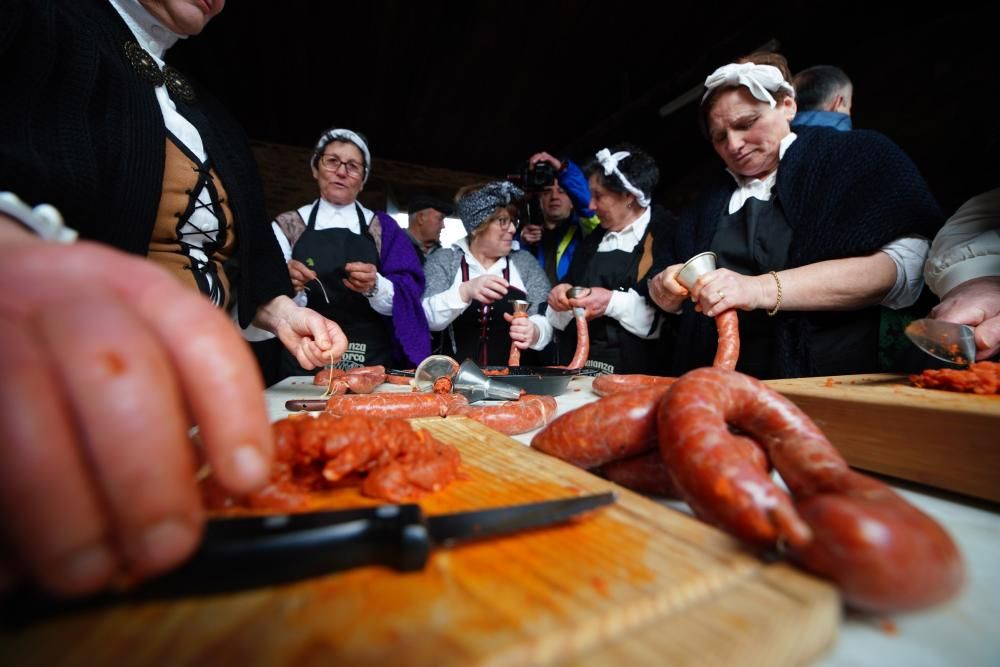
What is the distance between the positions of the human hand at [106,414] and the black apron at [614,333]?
10.1 feet

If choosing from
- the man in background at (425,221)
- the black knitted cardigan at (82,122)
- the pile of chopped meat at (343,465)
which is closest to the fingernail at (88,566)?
the pile of chopped meat at (343,465)

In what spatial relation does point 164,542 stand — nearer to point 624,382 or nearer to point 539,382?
point 539,382

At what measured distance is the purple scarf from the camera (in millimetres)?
4094

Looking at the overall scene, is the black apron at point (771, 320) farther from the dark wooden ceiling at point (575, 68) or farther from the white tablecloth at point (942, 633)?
the dark wooden ceiling at point (575, 68)

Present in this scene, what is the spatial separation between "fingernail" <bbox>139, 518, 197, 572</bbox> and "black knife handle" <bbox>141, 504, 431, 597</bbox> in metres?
0.08

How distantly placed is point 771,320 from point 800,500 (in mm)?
2137

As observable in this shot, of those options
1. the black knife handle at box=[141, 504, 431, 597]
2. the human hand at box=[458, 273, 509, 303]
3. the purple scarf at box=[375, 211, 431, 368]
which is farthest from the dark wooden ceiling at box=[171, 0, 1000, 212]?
the black knife handle at box=[141, 504, 431, 597]

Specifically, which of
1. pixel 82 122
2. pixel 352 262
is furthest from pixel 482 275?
pixel 82 122

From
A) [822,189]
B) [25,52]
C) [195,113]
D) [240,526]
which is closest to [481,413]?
[240,526]

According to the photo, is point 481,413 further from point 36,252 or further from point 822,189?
point 822,189

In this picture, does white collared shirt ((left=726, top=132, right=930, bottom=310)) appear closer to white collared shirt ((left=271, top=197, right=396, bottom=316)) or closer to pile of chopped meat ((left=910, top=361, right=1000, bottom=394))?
pile of chopped meat ((left=910, top=361, right=1000, bottom=394))

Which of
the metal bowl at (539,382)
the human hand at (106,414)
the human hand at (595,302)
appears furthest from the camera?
the human hand at (595,302)

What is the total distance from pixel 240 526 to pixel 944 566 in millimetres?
1106

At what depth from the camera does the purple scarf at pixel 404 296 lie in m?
4.09
